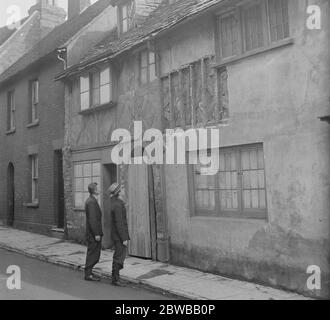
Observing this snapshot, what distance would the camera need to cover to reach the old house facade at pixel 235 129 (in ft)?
23.6

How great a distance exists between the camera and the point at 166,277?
870cm

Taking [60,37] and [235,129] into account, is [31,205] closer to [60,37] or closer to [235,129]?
[60,37]

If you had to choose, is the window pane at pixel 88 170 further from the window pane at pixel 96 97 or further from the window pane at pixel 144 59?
the window pane at pixel 144 59

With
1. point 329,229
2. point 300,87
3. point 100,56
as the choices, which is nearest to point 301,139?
point 300,87

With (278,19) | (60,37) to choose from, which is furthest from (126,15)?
(278,19)

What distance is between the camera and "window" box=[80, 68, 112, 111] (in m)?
12.5

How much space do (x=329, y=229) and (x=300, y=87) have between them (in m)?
2.35

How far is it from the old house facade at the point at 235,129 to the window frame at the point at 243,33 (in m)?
0.02

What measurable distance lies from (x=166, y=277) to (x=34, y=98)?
11162 mm

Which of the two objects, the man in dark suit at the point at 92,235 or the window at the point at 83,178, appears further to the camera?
the window at the point at 83,178

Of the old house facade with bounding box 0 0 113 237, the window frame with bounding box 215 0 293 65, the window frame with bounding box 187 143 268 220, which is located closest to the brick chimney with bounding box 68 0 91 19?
the old house facade with bounding box 0 0 113 237

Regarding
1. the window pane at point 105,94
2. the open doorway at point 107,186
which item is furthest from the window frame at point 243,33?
the open doorway at point 107,186

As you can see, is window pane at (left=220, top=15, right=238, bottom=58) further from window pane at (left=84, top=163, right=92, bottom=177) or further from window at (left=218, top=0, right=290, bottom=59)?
window pane at (left=84, top=163, right=92, bottom=177)

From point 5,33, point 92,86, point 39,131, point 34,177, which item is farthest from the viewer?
point 5,33
